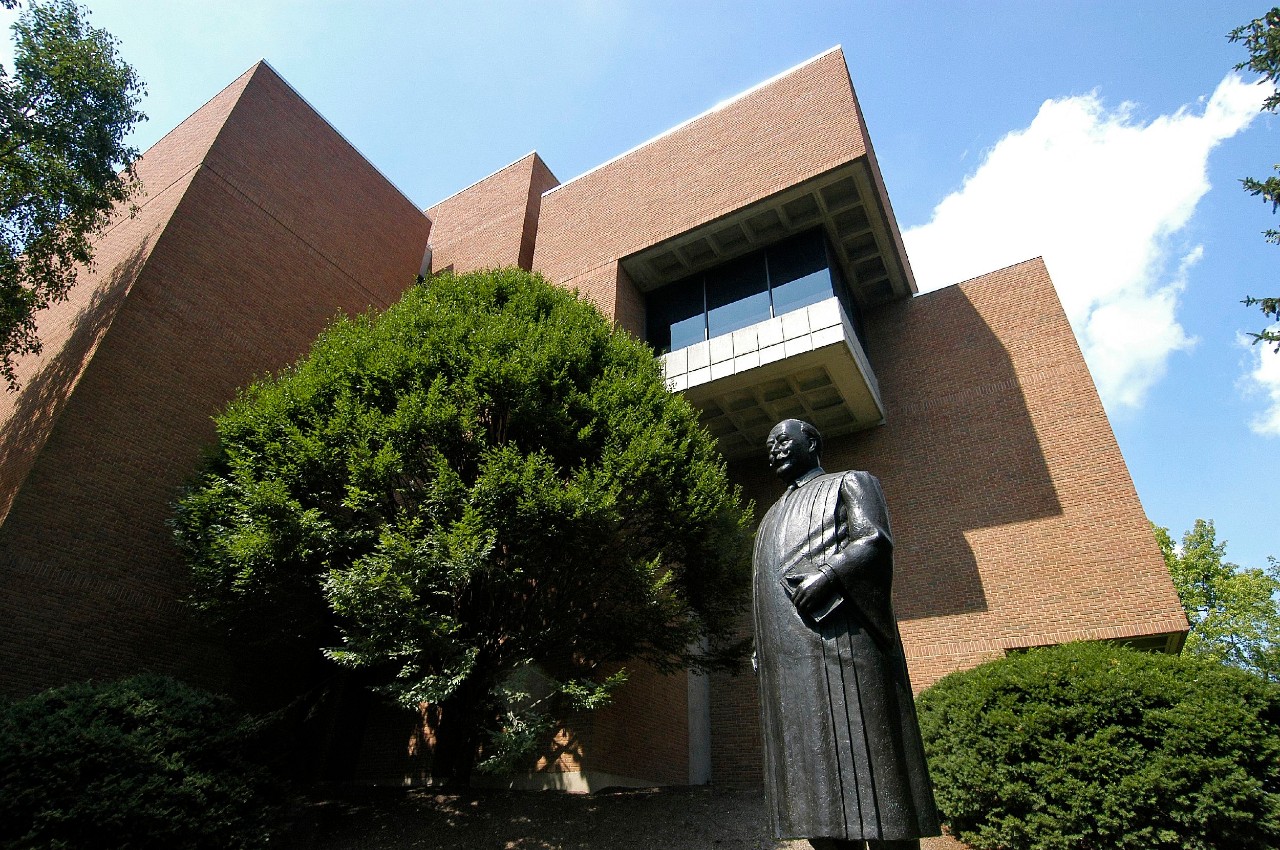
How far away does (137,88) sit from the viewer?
13906 millimetres

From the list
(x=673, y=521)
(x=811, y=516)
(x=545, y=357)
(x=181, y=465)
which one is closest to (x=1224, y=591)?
(x=673, y=521)

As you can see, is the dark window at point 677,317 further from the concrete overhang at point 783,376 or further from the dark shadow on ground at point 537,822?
the dark shadow on ground at point 537,822

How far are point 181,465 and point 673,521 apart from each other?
988 cm

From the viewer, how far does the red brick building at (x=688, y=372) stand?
1228 centimetres

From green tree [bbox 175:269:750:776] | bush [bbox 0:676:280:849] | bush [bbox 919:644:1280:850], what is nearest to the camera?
bush [bbox 0:676:280:849]

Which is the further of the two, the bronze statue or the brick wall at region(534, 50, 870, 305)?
the brick wall at region(534, 50, 870, 305)

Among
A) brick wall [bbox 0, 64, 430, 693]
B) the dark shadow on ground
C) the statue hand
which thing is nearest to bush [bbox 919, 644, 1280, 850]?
the dark shadow on ground

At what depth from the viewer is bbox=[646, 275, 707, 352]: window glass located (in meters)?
17.4

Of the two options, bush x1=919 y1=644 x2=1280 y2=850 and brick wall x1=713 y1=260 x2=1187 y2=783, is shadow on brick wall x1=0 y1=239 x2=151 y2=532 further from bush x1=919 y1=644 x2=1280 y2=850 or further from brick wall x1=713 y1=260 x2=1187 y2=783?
bush x1=919 y1=644 x2=1280 y2=850

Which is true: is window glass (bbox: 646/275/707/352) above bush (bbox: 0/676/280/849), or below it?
above

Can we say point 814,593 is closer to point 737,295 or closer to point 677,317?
point 737,295

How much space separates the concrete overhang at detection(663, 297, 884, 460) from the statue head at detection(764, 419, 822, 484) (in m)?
11.0

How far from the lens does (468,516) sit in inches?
354

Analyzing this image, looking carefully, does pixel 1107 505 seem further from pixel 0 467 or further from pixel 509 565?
pixel 0 467
